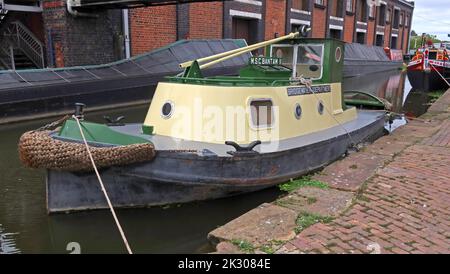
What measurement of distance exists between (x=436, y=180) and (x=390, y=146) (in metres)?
2.02

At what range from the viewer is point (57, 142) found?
17.0ft

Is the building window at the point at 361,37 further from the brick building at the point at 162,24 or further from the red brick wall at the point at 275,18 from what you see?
the red brick wall at the point at 275,18

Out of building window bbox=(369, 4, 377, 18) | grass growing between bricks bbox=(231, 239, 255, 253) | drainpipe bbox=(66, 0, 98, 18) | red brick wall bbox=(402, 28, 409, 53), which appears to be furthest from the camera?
red brick wall bbox=(402, 28, 409, 53)

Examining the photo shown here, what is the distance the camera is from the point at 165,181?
5.41 metres

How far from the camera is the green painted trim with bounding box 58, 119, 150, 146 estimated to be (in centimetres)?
532

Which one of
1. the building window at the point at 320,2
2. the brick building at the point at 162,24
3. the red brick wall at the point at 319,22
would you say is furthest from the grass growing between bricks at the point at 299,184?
the building window at the point at 320,2

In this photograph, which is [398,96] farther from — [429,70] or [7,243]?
[7,243]

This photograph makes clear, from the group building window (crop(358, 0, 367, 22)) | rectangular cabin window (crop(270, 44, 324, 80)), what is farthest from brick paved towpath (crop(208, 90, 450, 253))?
building window (crop(358, 0, 367, 22))

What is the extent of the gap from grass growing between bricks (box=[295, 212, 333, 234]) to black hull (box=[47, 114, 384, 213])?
1.47 meters

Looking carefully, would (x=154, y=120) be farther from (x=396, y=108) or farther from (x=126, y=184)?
(x=396, y=108)

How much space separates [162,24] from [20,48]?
5.51 metres

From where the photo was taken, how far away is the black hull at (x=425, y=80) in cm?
2178

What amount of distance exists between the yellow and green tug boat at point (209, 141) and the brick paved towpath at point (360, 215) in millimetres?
810

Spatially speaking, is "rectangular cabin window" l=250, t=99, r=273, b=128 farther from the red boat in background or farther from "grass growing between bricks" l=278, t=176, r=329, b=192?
the red boat in background
